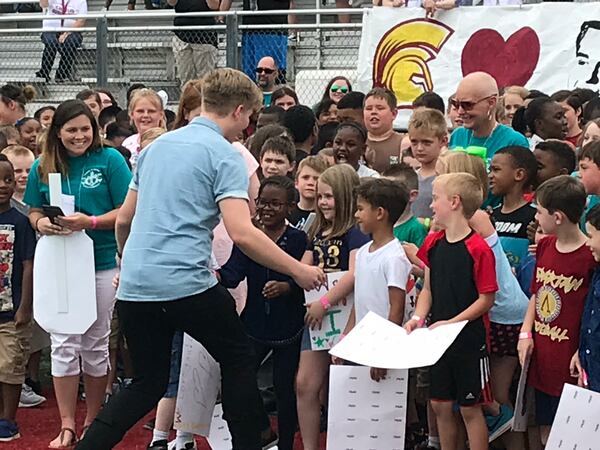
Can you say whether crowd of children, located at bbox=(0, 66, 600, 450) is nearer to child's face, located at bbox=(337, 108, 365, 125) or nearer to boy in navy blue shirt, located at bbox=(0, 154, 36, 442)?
boy in navy blue shirt, located at bbox=(0, 154, 36, 442)

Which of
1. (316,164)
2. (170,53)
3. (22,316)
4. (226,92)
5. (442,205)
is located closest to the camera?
(226,92)

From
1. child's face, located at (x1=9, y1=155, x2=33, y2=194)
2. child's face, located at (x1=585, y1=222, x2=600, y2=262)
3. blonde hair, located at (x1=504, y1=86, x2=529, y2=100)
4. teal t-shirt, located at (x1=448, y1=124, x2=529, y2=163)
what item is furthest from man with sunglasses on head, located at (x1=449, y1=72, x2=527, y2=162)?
child's face, located at (x1=9, y1=155, x2=33, y2=194)

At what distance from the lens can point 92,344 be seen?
24.2 feet

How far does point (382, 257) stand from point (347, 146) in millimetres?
1427

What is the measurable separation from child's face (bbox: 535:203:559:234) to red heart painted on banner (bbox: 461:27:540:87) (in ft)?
17.2

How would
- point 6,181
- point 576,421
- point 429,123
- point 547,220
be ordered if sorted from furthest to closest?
point 6,181, point 429,123, point 547,220, point 576,421

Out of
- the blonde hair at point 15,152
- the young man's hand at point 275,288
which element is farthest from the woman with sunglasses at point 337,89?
the young man's hand at point 275,288

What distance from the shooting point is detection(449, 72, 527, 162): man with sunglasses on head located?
7.41 meters

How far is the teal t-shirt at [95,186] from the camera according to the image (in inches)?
287

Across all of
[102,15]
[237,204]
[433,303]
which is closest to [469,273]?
[433,303]

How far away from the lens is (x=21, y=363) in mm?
7777

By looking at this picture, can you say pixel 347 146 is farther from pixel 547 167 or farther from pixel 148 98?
pixel 148 98

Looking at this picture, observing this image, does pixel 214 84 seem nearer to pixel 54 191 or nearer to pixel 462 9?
pixel 54 191

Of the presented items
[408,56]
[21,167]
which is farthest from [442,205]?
[408,56]
